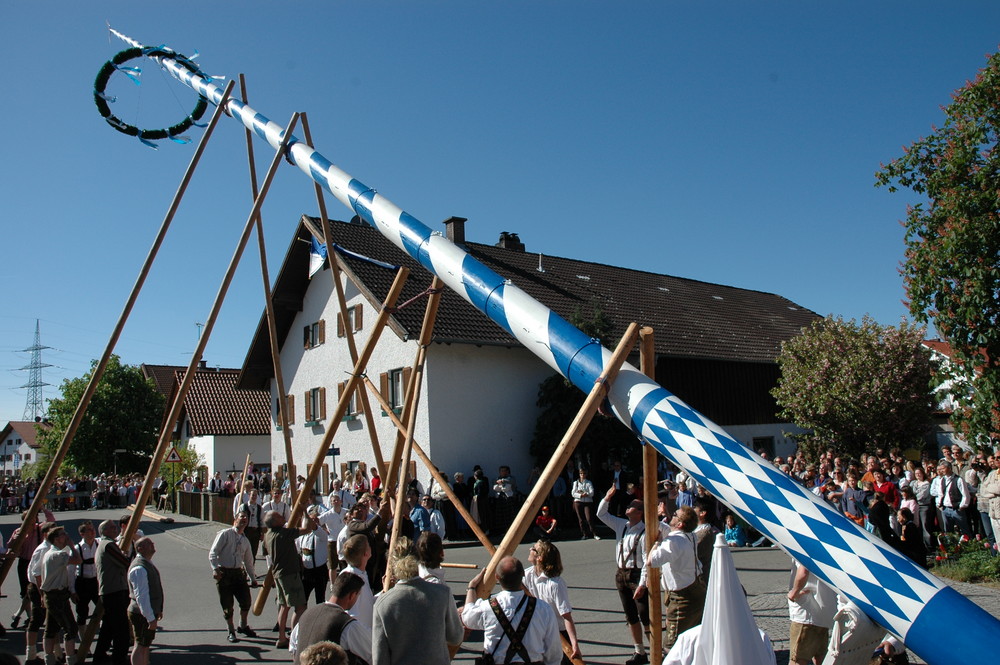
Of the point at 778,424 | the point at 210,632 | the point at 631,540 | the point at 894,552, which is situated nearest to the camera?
the point at 894,552

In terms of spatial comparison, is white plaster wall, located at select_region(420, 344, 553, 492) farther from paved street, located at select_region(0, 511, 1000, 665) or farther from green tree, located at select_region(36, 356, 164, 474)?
green tree, located at select_region(36, 356, 164, 474)

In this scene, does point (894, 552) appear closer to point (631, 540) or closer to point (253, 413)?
point (631, 540)

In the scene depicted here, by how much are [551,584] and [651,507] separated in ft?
3.07

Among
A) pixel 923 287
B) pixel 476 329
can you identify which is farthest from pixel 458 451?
pixel 923 287

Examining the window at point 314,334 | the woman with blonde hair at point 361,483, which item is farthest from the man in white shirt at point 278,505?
the window at point 314,334

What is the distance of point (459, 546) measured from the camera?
17.2 metres

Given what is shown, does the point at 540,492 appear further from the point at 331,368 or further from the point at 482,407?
the point at 331,368

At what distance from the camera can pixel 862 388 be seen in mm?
20656

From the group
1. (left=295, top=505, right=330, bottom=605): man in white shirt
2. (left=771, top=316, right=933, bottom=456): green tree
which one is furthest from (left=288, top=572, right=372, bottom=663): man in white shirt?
(left=771, top=316, right=933, bottom=456): green tree

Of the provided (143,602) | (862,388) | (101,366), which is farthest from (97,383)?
(862,388)

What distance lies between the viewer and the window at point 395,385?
2148cm

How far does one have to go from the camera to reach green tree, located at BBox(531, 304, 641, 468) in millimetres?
20406

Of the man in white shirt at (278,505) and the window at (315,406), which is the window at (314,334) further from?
the man in white shirt at (278,505)

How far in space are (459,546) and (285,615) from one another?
8.55 metres
